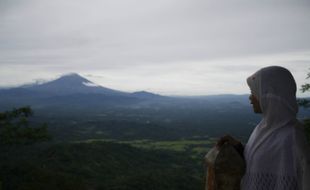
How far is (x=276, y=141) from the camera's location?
2.12 metres

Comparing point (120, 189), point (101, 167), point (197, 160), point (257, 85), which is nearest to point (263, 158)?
point (257, 85)

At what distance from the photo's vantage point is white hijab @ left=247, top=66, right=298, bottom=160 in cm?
213

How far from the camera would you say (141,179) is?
54.8 meters

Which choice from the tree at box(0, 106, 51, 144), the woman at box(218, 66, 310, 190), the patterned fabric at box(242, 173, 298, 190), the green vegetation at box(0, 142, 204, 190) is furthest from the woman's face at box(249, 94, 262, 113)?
the green vegetation at box(0, 142, 204, 190)

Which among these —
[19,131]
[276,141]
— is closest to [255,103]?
[276,141]

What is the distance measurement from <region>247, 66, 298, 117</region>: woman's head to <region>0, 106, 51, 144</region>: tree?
54.9 ft

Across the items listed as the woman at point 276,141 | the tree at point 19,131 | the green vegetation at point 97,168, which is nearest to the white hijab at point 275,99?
the woman at point 276,141

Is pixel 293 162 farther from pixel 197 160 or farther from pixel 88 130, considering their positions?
pixel 88 130

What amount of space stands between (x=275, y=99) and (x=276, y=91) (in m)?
0.06

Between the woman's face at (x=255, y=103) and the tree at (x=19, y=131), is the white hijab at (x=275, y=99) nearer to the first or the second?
the woman's face at (x=255, y=103)

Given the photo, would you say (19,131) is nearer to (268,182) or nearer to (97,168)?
(268,182)

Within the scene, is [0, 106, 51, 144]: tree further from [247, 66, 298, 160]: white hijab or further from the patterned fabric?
[247, 66, 298, 160]: white hijab

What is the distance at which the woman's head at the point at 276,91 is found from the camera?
2141 millimetres

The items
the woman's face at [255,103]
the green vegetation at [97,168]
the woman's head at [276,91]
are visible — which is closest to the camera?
the woman's head at [276,91]
